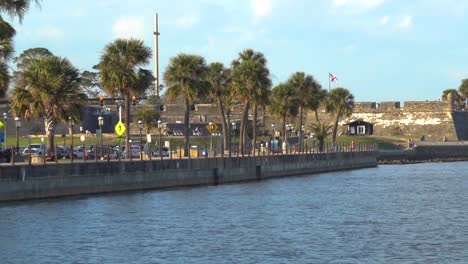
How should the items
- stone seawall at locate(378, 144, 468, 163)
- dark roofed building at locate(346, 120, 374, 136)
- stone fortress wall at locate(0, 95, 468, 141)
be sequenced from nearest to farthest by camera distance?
stone seawall at locate(378, 144, 468, 163), stone fortress wall at locate(0, 95, 468, 141), dark roofed building at locate(346, 120, 374, 136)

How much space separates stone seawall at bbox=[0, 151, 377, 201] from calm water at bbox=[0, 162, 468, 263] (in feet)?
3.60

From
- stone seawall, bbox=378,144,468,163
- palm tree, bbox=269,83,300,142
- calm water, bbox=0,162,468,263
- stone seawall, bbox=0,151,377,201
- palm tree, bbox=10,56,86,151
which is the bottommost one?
calm water, bbox=0,162,468,263

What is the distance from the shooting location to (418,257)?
3647 cm

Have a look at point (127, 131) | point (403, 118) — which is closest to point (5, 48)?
point (127, 131)

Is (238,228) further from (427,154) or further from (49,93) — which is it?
(427,154)

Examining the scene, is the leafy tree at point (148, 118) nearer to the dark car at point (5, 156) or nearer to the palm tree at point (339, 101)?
the palm tree at point (339, 101)

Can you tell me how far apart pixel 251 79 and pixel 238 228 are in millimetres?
47009

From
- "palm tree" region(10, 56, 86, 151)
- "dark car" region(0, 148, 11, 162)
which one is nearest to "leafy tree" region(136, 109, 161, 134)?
"dark car" region(0, 148, 11, 162)

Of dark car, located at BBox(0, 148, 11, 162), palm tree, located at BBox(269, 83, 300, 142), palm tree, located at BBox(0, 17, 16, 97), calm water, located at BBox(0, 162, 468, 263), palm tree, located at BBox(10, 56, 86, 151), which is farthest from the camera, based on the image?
palm tree, located at BBox(269, 83, 300, 142)

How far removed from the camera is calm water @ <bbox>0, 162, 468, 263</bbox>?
36750mm

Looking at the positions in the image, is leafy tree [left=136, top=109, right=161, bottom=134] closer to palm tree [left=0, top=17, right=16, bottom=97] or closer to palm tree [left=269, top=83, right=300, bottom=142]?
palm tree [left=269, top=83, right=300, bottom=142]

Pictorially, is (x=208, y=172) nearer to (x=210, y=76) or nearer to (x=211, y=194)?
(x=211, y=194)

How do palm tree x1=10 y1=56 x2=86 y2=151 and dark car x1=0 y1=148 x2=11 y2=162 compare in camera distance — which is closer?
palm tree x1=10 y1=56 x2=86 y2=151

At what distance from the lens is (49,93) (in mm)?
62875
